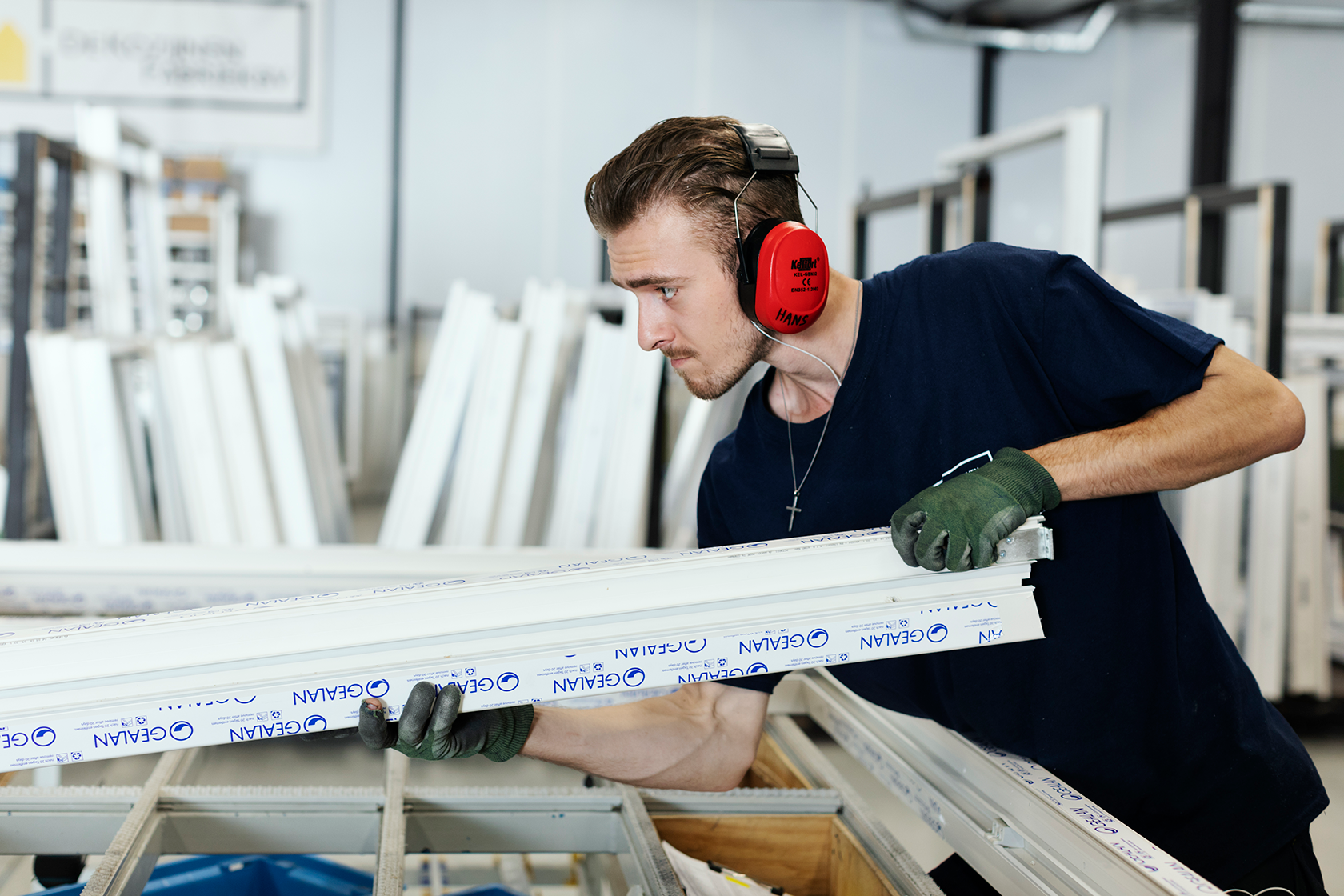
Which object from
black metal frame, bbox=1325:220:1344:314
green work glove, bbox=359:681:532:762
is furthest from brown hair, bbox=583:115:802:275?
black metal frame, bbox=1325:220:1344:314

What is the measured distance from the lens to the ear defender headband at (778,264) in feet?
4.00

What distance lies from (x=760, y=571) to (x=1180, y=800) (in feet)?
2.29

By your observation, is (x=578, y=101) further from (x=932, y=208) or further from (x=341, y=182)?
(x=932, y=208)

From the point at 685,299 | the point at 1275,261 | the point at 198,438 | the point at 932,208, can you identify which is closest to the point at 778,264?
the point at 685,299

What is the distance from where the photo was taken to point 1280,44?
23.0 ft

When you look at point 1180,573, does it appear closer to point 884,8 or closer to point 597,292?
point 597,292

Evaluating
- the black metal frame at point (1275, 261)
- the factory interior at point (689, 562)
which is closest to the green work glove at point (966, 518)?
the factory interior at point (689, 562)

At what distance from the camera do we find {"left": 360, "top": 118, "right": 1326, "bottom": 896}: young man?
3.81 ft

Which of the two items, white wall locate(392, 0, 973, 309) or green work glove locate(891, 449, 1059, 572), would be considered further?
white wall locate(392, 0, 973, 309)

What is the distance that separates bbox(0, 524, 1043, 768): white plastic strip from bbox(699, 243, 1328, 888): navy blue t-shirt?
7.0 inches

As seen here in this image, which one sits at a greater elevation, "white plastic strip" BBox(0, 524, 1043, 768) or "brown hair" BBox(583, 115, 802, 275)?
"brown hair" BBox(583, 115, 802, 275)

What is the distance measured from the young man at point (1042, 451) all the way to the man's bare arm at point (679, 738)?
0.04 feet

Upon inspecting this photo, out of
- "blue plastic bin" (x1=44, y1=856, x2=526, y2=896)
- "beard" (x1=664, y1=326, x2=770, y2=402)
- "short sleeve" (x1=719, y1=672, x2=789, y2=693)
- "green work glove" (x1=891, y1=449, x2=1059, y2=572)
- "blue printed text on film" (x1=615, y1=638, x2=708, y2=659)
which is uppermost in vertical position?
"beard" (x1=664, y1=326, x2=770, y2=402)

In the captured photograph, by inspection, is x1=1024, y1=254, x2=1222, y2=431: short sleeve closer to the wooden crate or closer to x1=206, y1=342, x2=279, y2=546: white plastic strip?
the wooden crate
